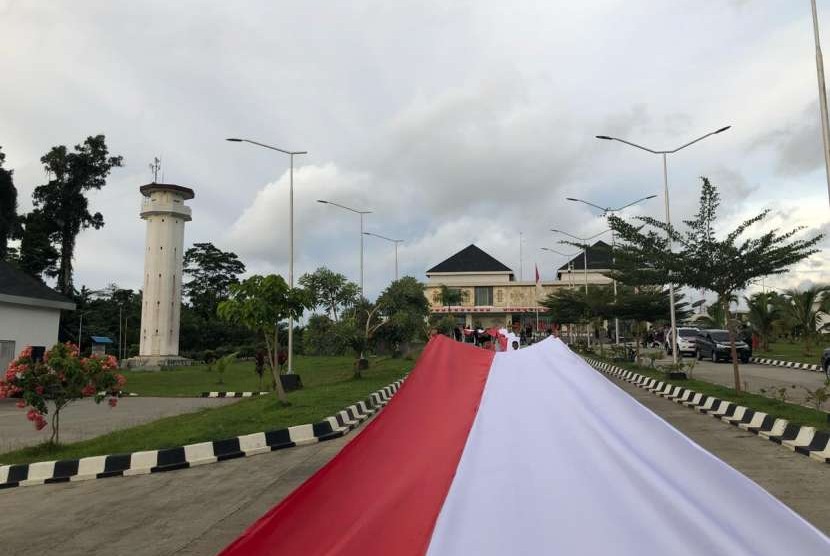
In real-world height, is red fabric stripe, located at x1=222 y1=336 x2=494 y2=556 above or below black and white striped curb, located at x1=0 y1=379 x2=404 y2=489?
above

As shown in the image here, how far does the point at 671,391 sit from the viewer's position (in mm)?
16172

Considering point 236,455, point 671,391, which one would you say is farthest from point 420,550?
point 671,391

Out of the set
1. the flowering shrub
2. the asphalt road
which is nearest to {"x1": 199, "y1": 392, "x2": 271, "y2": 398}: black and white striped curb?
the flowering shrub

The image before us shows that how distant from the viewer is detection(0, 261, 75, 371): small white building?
75.1 feet

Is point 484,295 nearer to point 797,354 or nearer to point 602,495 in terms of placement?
point 797,354

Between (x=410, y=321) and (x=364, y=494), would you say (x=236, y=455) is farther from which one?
(x=410, y=321)

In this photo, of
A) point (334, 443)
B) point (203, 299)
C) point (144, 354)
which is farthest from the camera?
point (203, 299)

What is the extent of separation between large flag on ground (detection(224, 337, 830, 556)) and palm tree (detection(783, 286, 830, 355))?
30.6m

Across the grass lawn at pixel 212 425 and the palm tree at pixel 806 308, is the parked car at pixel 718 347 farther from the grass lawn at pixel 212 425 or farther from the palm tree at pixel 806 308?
the grass lawn at pixel 212 425

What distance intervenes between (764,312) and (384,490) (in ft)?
116

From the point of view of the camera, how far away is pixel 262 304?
14.1m

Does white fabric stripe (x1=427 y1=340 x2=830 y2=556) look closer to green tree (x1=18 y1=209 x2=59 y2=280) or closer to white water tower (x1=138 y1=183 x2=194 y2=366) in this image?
white water tower (x1=138 y1=183 x2=194 y2=366)

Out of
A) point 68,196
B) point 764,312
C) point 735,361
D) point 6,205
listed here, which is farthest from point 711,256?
point 68,196

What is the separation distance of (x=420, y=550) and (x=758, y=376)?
22.9 metres
